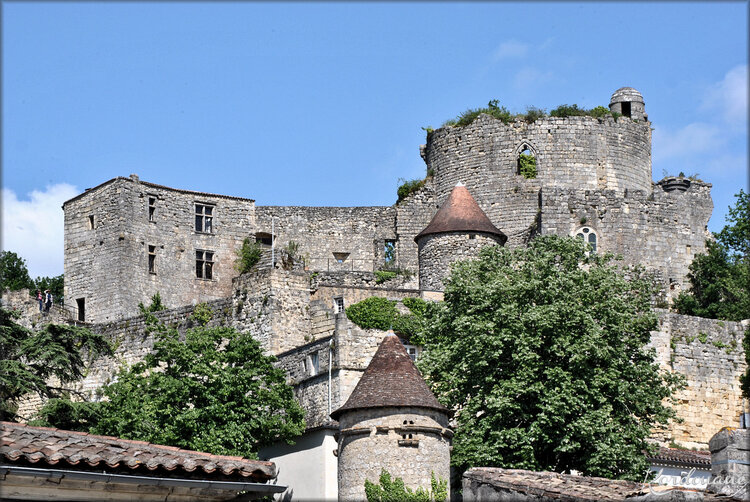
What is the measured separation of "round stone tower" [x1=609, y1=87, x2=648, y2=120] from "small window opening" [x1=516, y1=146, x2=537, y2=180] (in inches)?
199

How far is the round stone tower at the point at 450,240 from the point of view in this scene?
153 ft

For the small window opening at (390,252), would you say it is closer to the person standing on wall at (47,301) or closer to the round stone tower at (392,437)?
the person standing on wall at (47,301)

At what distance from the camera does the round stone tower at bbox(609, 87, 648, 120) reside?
183ft

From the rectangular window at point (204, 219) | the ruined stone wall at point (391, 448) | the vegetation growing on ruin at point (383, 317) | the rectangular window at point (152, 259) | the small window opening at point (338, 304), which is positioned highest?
the rectangular window at point (204, 219)

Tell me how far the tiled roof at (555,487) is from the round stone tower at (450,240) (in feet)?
76.5

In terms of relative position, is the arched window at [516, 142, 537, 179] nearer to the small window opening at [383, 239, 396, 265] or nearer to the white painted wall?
the small window opening at [383, 239, 396, 265]

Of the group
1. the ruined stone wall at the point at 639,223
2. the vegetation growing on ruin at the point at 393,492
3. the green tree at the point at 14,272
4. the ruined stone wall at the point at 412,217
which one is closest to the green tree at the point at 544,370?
the vegetation growing on ruin at the point at 393,492

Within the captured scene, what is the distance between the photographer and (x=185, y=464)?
51.8 feet

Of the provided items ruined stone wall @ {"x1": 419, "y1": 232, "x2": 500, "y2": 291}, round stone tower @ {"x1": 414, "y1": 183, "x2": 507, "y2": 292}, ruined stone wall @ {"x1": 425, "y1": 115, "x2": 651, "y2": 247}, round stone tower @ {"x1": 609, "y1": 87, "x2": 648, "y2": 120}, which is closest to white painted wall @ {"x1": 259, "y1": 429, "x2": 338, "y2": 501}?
round stone tower @ {"x1": 414, "y1": 183, "x2": 507, "y2": 292}

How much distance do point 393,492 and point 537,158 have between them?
99.2 ft

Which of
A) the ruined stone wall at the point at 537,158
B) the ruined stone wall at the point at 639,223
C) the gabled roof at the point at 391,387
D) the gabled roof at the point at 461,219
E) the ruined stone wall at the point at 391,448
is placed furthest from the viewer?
the ruined stone wall at the point at 537,158

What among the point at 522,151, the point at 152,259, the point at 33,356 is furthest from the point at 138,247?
the point at 522,151

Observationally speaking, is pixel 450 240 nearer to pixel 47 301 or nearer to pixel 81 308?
pixel 81 308

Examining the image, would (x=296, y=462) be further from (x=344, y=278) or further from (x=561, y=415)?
(x=344, y=278)
